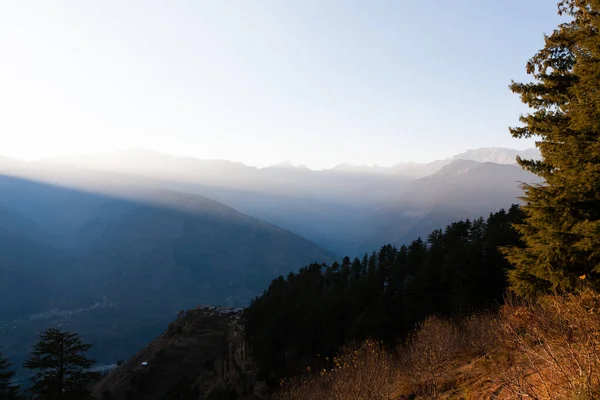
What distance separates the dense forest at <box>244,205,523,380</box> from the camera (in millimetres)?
43062

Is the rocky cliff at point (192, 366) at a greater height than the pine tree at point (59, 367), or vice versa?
the pine tree at point (59, 367)

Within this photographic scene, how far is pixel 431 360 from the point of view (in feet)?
46.0

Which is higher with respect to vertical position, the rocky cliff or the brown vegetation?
the brown vegetation

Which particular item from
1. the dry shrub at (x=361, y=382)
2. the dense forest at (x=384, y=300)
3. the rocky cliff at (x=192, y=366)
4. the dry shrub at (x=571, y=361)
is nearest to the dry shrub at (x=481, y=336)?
the dry shrub at (x=361, y=382)

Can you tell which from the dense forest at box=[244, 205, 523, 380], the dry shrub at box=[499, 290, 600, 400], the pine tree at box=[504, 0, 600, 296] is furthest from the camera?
the dense forest at box=[244, 205, 523, 380]

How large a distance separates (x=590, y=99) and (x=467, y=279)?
34.0 m

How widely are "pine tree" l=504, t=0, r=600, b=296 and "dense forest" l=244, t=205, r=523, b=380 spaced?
15144mm

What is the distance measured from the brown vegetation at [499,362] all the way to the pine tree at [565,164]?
1.66 m

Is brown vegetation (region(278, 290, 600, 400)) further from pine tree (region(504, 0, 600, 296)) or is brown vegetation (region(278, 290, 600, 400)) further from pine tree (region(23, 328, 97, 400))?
pine tree (region(23, 328, 97, 400))

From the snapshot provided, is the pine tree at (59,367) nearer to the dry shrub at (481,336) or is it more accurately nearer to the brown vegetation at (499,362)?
the brown vegetation at (499,362)

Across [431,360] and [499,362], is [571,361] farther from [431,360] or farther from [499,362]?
[431,360]

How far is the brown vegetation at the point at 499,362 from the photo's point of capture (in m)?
7.83

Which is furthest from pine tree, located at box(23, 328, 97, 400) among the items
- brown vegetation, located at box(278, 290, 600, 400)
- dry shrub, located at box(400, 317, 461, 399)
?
dry shrub, located at box(400, 317, 461, 399)

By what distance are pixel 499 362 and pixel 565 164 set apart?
759cm
